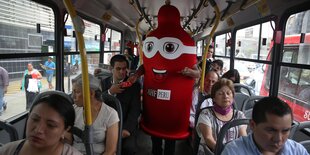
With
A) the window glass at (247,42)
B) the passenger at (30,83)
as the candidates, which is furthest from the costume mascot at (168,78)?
the window glass at (247,42)

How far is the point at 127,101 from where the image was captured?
2.54 m

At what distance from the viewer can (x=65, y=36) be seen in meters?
3.31

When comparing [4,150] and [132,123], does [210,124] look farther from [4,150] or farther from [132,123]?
[4,150]

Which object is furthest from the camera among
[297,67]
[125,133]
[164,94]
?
[297,67]

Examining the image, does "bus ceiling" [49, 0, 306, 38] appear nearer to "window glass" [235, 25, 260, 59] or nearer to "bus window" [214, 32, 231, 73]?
"window glass" [235, 25, 260, 59]

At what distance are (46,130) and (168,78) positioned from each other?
55.4 inches

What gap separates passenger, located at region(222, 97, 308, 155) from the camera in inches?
49.1

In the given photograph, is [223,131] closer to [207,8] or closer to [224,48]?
[207,8]

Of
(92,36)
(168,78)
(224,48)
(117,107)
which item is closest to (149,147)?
(168,78)

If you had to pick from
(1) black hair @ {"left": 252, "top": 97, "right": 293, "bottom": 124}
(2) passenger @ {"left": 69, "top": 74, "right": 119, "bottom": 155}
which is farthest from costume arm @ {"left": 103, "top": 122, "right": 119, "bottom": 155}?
(1) black hair @ {"left": 252, "top": 97, "right": 293, "bottom": 124}

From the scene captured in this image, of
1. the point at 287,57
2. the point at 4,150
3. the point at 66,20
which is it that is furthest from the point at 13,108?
the point at 287,57

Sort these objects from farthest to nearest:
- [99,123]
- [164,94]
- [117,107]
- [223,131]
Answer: [164,94], [117,107], [99,123], [223,131]

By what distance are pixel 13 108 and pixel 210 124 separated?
200cm

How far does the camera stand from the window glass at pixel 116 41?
6.44 meters
